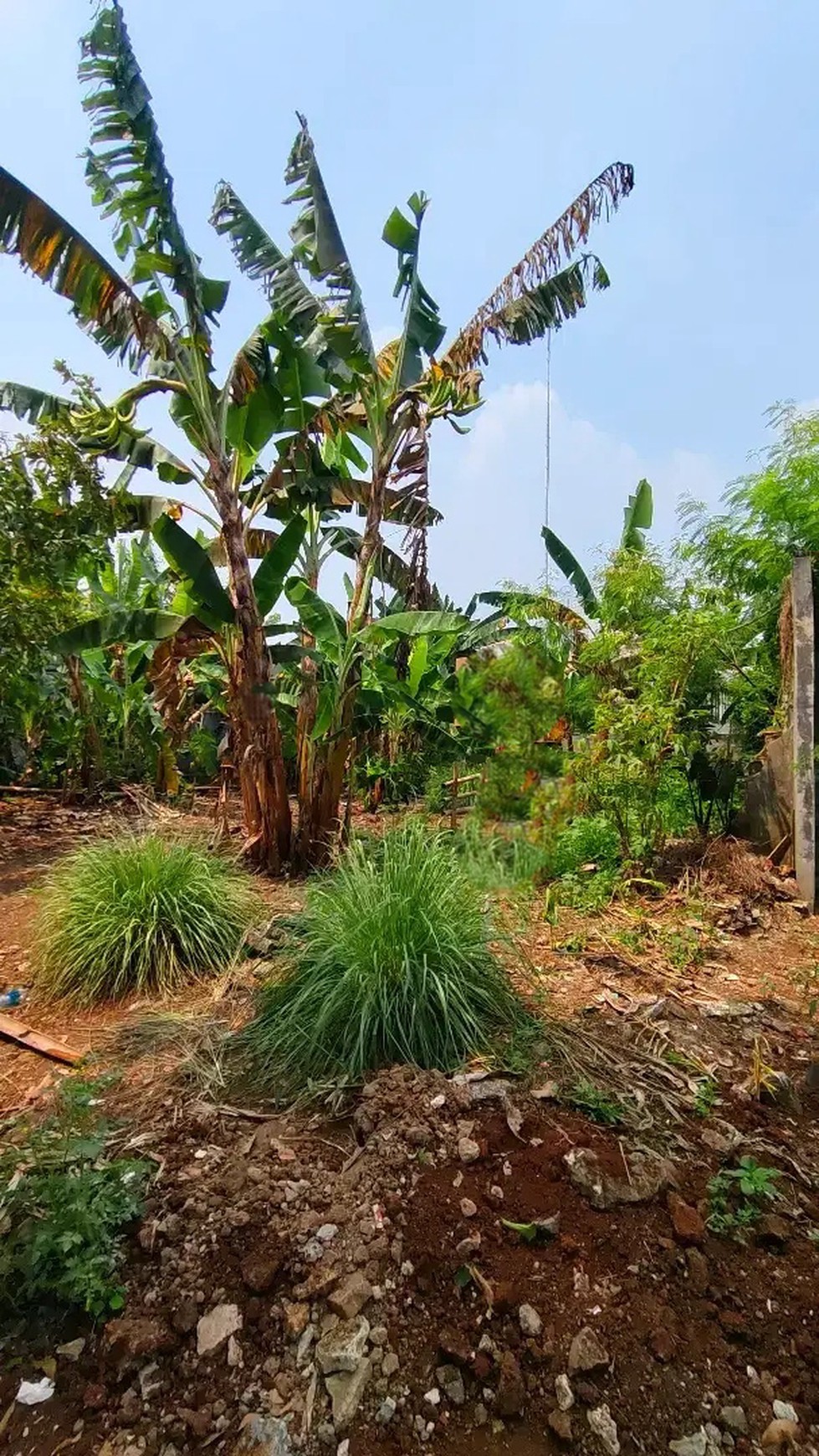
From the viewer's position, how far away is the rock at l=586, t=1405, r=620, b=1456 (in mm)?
1318

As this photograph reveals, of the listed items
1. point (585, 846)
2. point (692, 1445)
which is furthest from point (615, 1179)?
point (585, 846)

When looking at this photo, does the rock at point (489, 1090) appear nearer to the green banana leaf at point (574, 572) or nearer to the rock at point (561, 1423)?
the rock at point (561, 1423)

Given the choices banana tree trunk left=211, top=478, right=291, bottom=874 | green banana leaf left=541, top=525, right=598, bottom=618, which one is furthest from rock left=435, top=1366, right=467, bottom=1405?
banana tree trunk left=211, top=478, right=291, bottom=874

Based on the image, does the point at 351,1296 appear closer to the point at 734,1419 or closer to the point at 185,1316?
the point at 185,1316

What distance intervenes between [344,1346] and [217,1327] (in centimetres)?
30

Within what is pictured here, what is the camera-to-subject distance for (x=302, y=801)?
5250 millimetres

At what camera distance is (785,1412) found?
135 centimetres

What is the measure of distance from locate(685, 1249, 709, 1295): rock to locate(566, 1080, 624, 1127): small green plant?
0.41 metres

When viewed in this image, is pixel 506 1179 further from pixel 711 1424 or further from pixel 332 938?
pixel 332 938

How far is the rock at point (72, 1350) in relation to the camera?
1494 millimetres

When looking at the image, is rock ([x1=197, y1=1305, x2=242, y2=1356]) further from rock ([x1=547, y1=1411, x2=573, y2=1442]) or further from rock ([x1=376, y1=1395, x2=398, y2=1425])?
rock ([x1=547, y1=1411, x2=573, y2=1442])

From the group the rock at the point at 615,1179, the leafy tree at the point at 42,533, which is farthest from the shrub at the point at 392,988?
the leafy tree at the point at 42,533

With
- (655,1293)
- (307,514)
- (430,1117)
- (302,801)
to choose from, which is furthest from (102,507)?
(655,1293)

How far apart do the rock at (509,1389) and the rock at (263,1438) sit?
16.5 inches
